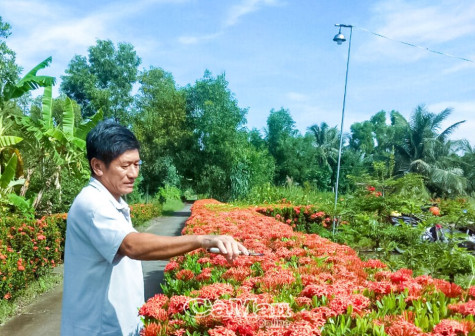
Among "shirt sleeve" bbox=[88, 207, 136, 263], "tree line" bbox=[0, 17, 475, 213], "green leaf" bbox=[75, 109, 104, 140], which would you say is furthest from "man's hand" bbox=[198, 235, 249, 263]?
"tree line" bbox=[0, 17, 475, 213]

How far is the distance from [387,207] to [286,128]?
53286 millimetres

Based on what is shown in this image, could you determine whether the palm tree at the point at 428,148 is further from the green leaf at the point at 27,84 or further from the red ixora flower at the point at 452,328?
the red ixora flower at the point at 452,328

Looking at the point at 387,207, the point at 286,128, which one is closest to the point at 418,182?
the point at 387,207

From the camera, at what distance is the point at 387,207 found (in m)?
7.78

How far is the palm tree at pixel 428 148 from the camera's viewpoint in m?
37.4

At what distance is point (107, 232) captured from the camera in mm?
1805

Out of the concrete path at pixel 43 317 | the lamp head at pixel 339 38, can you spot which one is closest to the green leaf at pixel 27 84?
the concrete path at pixel 43 317

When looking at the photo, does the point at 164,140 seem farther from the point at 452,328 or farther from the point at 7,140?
the point at 452,328

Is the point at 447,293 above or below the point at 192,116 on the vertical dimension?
below

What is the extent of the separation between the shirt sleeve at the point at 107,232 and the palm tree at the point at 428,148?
125 ft

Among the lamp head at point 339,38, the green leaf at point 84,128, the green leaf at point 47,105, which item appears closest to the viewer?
the green leaf at point 47,105

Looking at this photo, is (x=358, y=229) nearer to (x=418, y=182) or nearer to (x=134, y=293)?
(x=418, y=182)

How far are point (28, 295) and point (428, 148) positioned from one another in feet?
118

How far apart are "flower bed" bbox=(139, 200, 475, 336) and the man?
1.46ft
